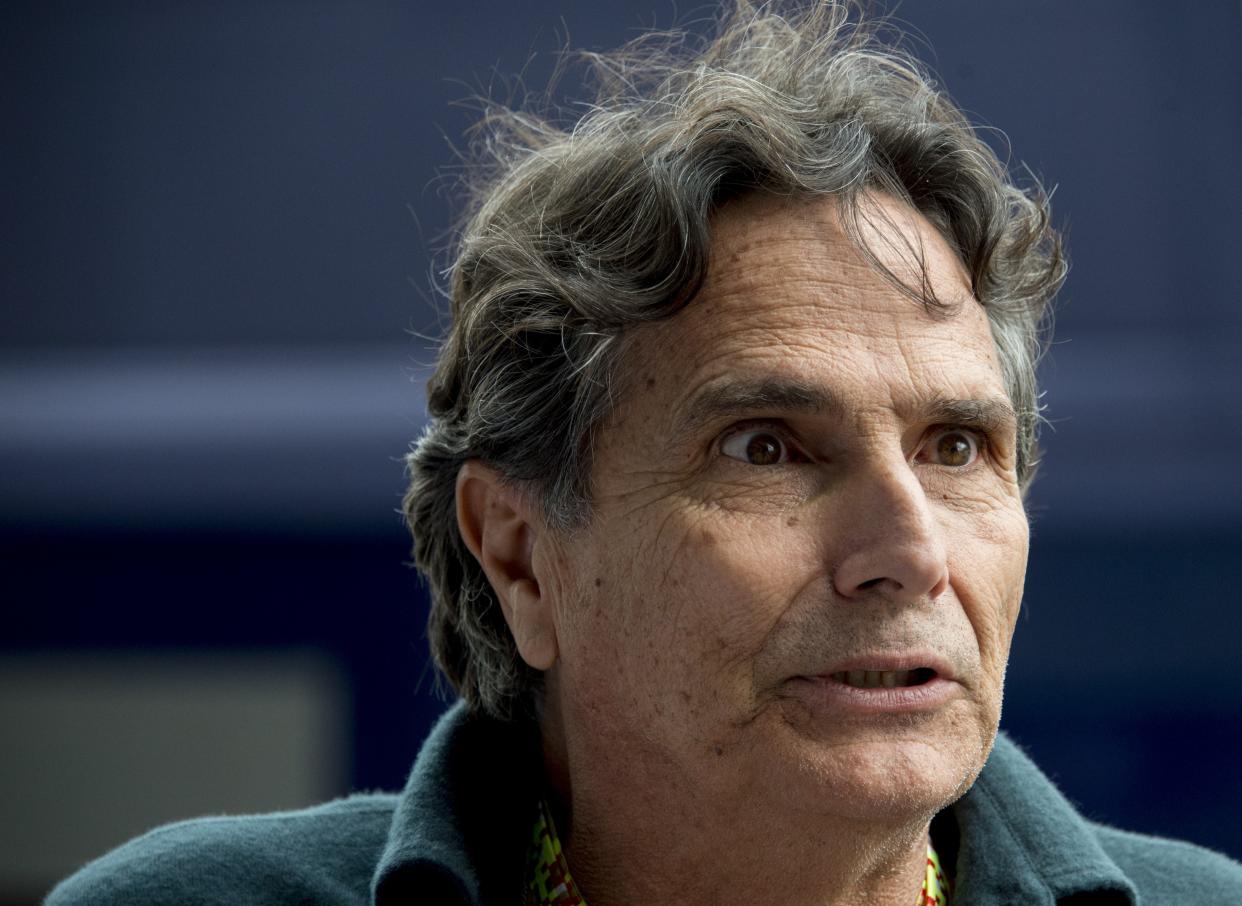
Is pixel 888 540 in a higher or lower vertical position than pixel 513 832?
higher

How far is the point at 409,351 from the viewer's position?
17.6 feet

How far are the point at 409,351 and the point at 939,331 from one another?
135 inches

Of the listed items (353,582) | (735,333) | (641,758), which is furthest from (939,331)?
(353,582)

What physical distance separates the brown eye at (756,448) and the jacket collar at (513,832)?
0.68 metres

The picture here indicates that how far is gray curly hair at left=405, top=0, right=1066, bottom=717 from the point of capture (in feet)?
7.17

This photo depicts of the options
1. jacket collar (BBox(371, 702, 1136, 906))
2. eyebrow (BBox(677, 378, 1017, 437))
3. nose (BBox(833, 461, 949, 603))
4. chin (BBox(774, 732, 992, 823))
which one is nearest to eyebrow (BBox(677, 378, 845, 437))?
eyebrow (BBox(677, 378, 1017, 437))

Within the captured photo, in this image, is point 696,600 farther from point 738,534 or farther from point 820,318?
point 820,318

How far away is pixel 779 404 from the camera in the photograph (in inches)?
81.2

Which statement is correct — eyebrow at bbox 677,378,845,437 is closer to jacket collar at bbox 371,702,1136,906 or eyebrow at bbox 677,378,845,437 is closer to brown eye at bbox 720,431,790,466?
brown eye at bbox 720,431,790,466

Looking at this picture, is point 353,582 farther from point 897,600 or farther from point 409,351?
point 897,600

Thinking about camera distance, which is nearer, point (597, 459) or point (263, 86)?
point (597, 459)

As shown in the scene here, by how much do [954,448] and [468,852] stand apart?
3.00ft

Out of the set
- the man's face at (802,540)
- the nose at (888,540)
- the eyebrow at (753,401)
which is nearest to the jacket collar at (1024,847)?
the man's face at (802,540)

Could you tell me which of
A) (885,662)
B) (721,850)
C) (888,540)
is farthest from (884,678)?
(721,850)
